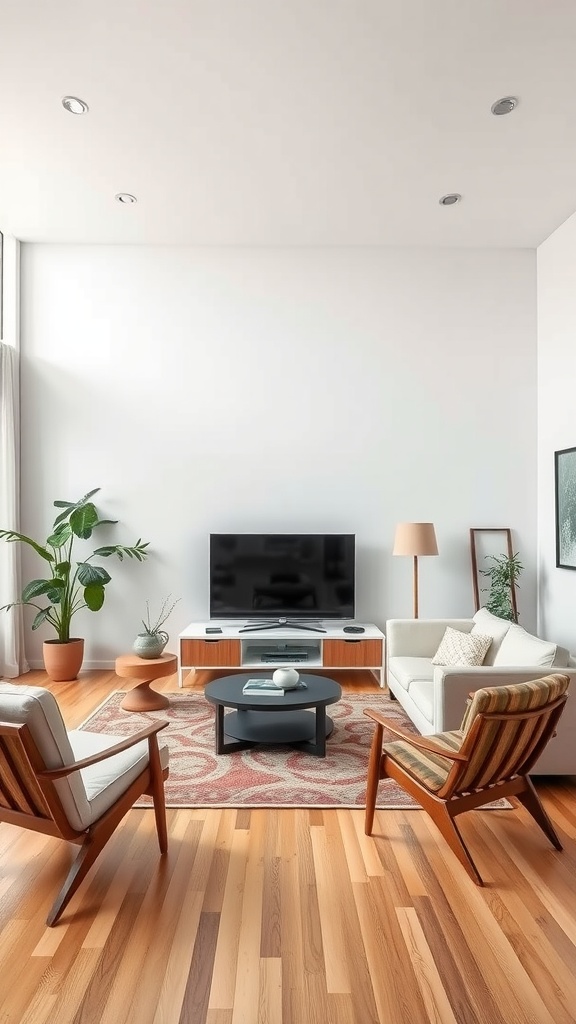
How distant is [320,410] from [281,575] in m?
1.52

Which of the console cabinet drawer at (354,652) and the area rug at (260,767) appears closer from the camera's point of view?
the area rug at (260,767)

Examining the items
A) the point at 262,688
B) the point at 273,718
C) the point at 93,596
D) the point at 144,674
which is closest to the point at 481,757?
the point at 262,688

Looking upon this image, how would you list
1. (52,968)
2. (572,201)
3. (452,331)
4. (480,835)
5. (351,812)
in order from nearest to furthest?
1. (52,968)
2. (480,835)
3. (351,812)
4. (572,201)
5. (452,331)

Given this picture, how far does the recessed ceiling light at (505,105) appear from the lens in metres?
3.68

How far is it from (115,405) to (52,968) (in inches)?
181

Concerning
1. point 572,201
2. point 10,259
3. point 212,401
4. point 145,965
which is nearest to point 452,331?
point 572,201

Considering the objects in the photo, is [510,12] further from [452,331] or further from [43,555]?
[43,555]

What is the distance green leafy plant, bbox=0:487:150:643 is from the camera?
213 inches

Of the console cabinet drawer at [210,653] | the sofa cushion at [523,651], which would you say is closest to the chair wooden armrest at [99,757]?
the sofa cushion at [523,651]

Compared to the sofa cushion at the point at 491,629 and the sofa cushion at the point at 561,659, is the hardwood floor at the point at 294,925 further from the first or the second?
the sofa cushion at the point at 491,629

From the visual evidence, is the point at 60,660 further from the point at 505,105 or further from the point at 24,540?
the point at 505,105

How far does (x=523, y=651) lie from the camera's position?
3.60 m

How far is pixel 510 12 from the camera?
303cm

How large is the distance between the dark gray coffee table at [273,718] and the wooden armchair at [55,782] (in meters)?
1.09
